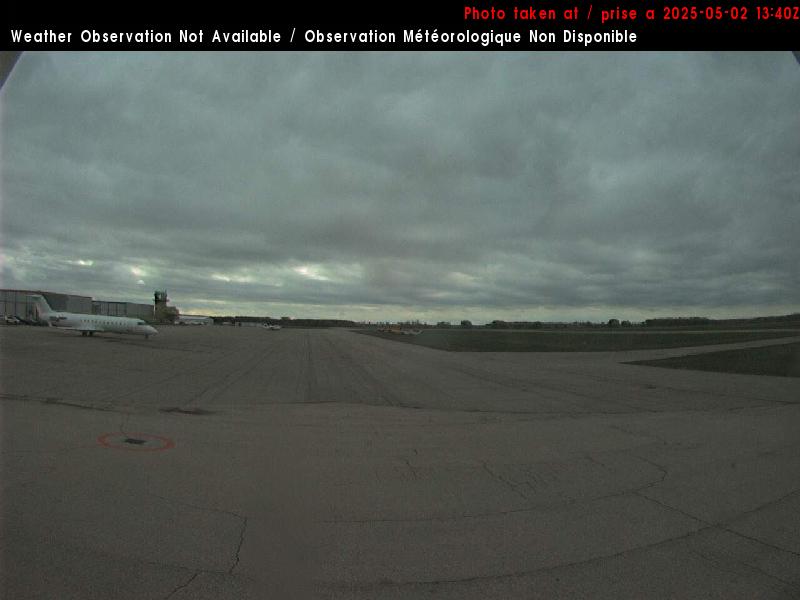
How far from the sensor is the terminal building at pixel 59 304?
82.2 metres

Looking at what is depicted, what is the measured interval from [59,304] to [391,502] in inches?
4165

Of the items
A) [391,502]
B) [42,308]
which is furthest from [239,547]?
[42,308]

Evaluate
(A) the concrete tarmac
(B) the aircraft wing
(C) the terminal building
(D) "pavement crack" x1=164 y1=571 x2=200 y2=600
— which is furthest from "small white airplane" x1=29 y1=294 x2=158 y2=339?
(D) "pavement crack" x1=164 y1=571 x2=200 y2=600

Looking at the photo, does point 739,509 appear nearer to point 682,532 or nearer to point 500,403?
point 682,532

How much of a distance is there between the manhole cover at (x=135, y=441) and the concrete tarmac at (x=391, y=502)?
0.25ft

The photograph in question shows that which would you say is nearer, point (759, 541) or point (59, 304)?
point (759, 541)

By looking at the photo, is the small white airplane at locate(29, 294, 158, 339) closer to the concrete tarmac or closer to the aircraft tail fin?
the aircraft tail fin

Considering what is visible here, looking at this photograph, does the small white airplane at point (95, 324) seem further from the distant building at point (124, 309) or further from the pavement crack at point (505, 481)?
the distant building at point (124, 309)

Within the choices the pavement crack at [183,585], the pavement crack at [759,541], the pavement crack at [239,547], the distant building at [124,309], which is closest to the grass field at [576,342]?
the pavement crack at [759,541]

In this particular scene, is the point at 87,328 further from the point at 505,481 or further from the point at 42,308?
the point at 505,481

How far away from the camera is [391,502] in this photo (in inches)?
190

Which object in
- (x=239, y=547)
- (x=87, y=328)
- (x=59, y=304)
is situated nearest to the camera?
(x=239, y=547)

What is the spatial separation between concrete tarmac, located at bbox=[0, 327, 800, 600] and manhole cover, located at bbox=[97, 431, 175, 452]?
8 cm

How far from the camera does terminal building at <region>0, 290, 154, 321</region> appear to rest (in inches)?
3236
